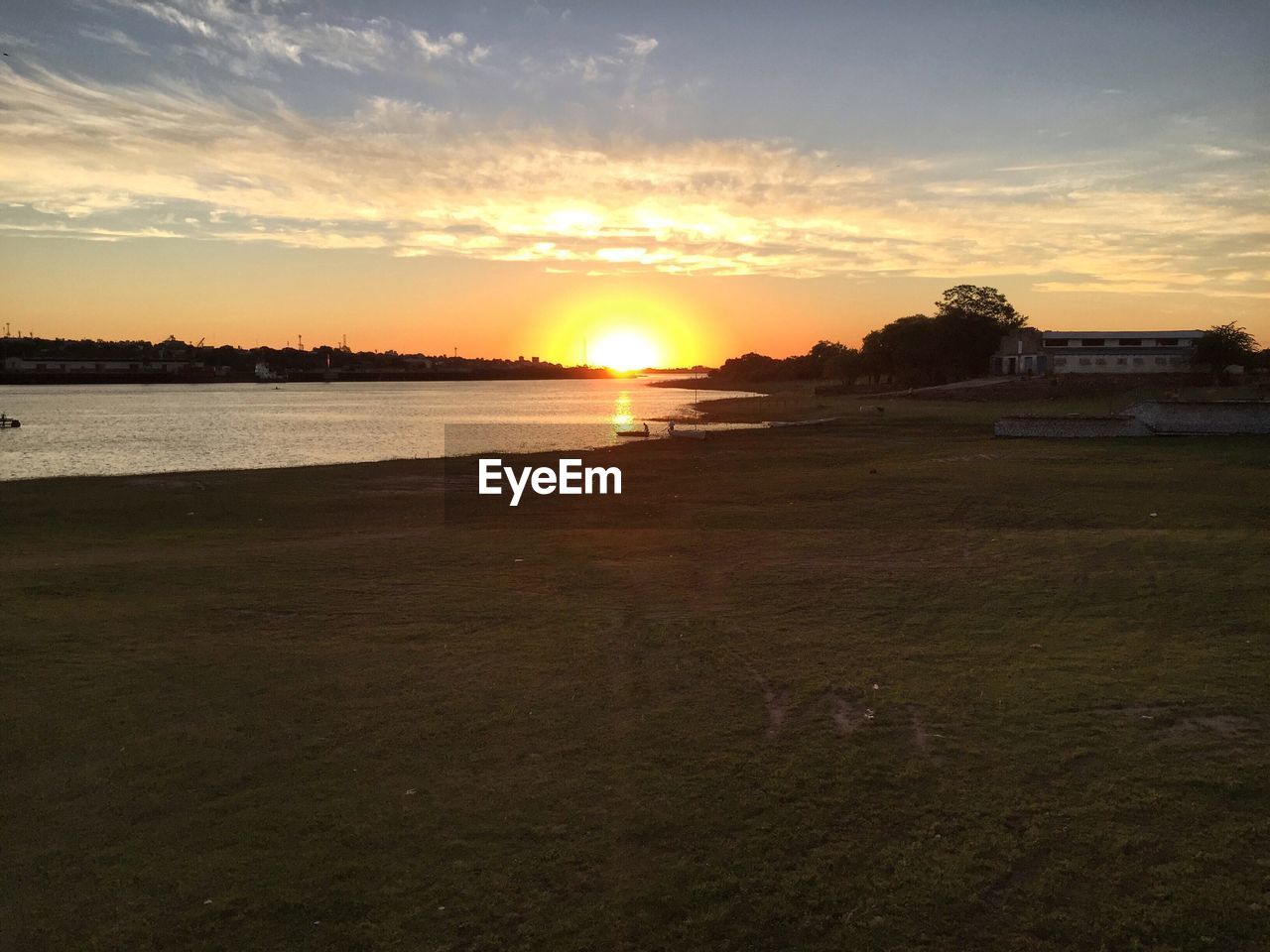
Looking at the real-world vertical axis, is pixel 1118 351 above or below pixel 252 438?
above

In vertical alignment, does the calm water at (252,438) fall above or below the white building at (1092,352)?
below

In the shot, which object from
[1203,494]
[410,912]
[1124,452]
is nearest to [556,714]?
[410,912]

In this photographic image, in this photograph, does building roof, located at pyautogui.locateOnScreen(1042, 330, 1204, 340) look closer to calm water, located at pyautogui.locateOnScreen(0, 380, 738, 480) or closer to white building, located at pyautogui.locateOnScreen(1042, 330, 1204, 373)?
white building, located at pyautogui.locateOnScreen(1042, 330, 1204, 373)

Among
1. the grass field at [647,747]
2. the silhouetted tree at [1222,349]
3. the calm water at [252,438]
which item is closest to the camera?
the grass field at [647,747]

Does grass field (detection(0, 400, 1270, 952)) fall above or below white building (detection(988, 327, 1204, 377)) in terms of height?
below

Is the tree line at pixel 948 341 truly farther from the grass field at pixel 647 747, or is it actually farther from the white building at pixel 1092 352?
the grass field at pixel 647 747

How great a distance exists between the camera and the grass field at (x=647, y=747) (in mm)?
6672

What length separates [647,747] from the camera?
9500mm

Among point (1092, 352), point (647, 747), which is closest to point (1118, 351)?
point (1092, 352)

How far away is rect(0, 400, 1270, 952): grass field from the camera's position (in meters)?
6.67

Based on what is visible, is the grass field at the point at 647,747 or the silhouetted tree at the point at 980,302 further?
the silhouetted tree at the point at 980,302

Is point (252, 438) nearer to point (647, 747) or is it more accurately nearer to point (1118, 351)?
point (647, 747)

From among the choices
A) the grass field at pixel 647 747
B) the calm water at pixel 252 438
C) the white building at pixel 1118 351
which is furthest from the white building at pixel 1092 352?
the grass field at pixel 647 747

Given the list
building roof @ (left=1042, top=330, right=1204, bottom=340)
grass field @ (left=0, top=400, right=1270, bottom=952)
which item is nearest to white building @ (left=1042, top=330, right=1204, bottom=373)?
building roof @ (left=1042, top=330, right=1204, bottom=340)
